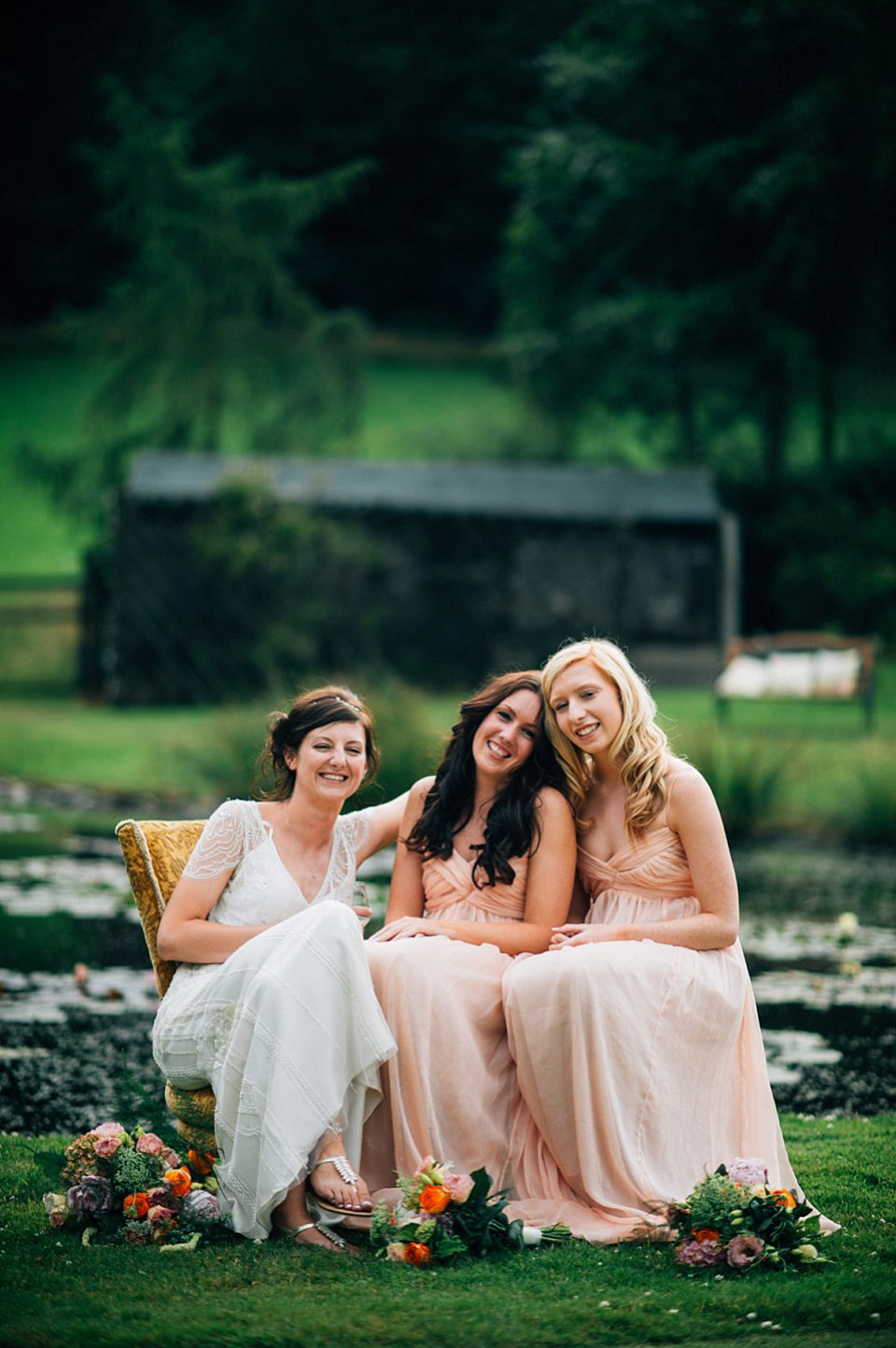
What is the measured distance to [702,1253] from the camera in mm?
4227

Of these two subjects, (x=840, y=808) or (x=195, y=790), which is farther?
(x=195, y=790)

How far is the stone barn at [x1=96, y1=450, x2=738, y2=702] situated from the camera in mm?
24781

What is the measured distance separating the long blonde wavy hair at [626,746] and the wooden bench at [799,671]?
14.3 metres

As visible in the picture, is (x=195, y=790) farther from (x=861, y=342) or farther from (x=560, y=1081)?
(x=861, y=342)

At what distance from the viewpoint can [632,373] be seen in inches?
1441

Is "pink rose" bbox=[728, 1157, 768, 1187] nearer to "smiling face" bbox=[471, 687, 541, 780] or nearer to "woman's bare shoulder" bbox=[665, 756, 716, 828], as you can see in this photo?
"woman's bare shoulder" bbox=[665, 756, 716, 828]

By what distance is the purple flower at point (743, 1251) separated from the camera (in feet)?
13.8

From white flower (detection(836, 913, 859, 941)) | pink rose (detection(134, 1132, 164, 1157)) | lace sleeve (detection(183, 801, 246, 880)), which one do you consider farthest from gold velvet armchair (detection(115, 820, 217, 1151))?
white flower (detection(836, 913, 859, 941))

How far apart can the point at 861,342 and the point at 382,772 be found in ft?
85.7

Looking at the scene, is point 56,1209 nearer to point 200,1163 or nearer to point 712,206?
point 200,1163

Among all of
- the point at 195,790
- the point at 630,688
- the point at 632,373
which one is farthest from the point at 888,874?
the point at 632,373

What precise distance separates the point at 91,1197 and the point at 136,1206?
139 millimetres

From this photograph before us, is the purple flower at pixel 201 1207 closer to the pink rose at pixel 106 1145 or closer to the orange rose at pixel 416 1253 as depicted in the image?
the pink rose at pixel 106 1145

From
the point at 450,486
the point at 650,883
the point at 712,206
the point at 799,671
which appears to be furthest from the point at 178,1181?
the point at 712,206
